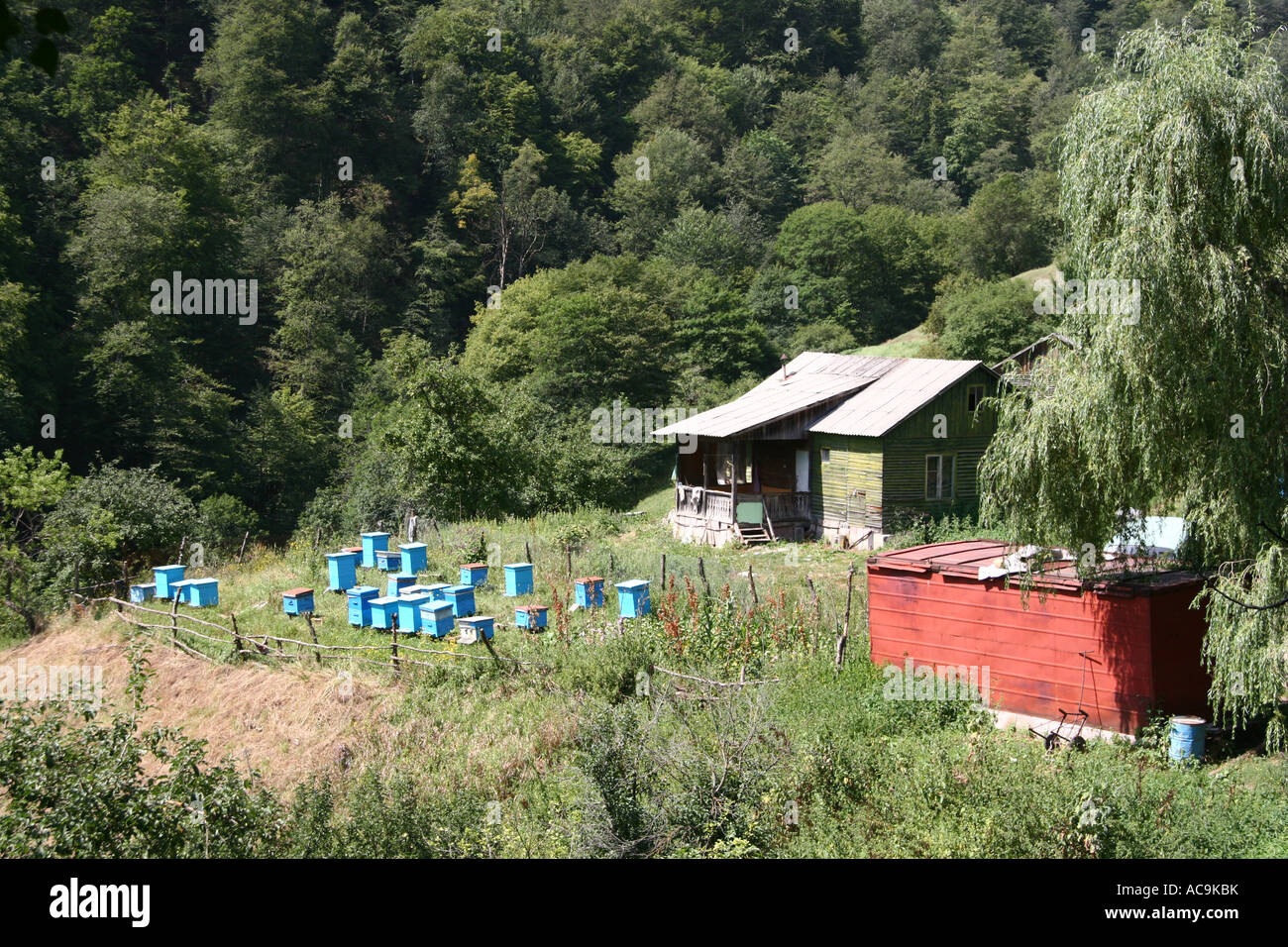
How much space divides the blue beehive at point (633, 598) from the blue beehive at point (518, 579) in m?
2.47

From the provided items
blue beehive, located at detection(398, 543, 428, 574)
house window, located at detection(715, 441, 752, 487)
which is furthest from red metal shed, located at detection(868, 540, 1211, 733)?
house window, located at detection(715, 441, 752, 487)

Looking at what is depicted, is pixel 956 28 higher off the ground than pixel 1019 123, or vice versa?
pixel 956 28

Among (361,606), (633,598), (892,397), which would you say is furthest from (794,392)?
(361,606)

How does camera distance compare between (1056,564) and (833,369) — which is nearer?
(1056,564)

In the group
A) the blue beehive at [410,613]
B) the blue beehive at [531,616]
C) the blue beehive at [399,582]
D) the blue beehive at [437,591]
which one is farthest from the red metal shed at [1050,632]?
the blue beehive at [399,582]

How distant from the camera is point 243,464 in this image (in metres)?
45.7

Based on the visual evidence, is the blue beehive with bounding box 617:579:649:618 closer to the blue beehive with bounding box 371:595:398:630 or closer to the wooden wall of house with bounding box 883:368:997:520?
the blue beehive with bounding box 371:595:398:630

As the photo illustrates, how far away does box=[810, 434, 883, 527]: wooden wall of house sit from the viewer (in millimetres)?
28641

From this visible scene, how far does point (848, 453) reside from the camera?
1157 inches

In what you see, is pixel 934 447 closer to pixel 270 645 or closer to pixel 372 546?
pixel 372 546
